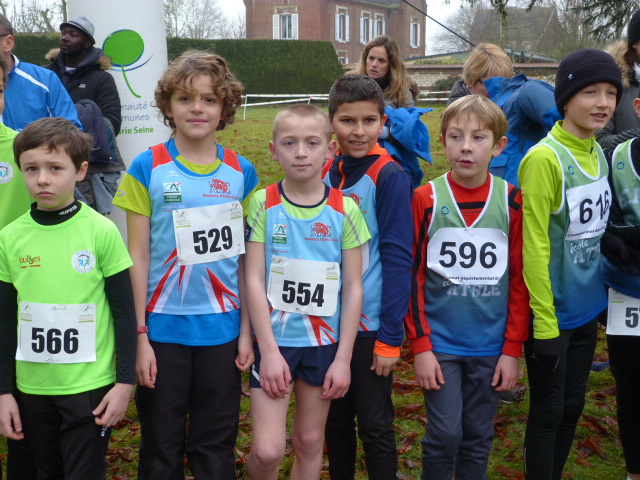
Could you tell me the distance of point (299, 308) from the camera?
2.67 metres

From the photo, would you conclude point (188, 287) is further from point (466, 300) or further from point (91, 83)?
point (91, 83)

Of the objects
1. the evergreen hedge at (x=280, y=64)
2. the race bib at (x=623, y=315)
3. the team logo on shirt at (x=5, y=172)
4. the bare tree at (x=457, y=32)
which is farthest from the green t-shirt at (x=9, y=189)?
the bare tree at (x=457, y=32)

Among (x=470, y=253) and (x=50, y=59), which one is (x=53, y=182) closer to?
(x=470, y=253)

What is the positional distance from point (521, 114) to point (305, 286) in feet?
6.74

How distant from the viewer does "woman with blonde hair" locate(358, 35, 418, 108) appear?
4.78 metres

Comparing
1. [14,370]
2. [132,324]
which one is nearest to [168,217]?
[132,324]

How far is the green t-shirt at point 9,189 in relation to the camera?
2.90m

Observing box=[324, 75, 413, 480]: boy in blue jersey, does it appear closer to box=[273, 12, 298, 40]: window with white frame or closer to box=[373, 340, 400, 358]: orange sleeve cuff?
box=[373, 340, 400, 358]: orange sleeve cuff

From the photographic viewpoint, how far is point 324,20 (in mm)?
56094

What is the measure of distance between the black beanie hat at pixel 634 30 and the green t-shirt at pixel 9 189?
3.10 metres

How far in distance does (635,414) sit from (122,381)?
221 centimetres

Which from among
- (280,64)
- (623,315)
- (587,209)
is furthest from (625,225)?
(280,64)

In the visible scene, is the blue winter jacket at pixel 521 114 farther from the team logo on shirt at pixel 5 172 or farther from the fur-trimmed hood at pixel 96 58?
the fur-trimmed hood at pixel 96 58

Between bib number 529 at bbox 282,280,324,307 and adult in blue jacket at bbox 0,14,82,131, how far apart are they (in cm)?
175
